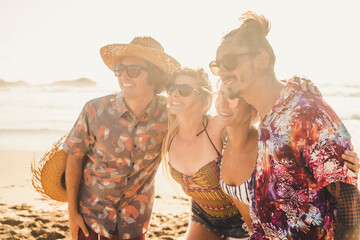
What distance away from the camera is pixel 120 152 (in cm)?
362

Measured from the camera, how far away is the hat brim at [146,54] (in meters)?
3.76

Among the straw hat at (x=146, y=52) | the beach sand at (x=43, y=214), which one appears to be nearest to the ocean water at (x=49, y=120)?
the beach sand at (x=43, y=214)

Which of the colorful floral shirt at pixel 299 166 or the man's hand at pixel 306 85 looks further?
the man's hand at pixel 306 85

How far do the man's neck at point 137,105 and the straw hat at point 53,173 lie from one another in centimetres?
92

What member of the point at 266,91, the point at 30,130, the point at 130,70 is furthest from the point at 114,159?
the point at 30,130

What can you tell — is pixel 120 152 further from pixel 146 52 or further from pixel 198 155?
pixel 146 52

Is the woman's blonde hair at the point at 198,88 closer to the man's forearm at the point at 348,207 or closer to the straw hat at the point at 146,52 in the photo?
the straw hat at the point at 146,52

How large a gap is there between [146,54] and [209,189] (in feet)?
5.23

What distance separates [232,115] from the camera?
3146mm

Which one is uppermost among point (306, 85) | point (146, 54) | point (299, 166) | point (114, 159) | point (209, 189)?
point (146, 54)

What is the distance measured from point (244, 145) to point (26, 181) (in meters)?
6.62

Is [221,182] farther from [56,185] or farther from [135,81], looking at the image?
[56,185]

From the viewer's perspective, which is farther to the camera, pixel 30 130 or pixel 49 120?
pixel 49 120

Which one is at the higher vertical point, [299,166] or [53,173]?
[299,166]
